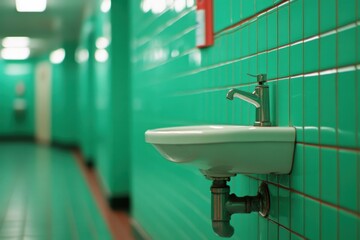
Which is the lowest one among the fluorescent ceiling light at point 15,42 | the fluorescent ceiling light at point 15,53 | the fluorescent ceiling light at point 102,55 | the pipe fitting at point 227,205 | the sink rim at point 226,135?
the pipe fitting at point 227,205

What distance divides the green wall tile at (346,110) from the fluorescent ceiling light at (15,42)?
42.2ft

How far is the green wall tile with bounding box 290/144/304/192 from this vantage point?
1.67 meters

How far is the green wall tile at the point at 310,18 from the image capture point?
1.58 metres

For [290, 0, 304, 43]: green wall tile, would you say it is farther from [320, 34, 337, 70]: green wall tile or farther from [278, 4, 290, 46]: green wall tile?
[320, 34, 337, 70]: green wall tile

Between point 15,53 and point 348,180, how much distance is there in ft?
54.9

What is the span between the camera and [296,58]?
5.63ft

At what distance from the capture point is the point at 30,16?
10055 mm

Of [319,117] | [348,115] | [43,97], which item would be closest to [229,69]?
[319,117]

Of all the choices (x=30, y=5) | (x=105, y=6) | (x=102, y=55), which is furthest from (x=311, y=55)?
(x=30, y=5)

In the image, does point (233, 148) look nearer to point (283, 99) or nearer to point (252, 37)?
point (283, 99)

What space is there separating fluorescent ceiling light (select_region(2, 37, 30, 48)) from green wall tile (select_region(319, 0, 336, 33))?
12711mm

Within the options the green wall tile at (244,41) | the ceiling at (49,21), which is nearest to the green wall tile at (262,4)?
the green wall tile at (244,41)

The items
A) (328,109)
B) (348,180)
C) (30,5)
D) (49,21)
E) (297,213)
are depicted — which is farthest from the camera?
(49,21)

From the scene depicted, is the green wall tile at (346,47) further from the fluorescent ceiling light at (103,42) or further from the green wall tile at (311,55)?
the fluorescent ceiling light at (103,42)
